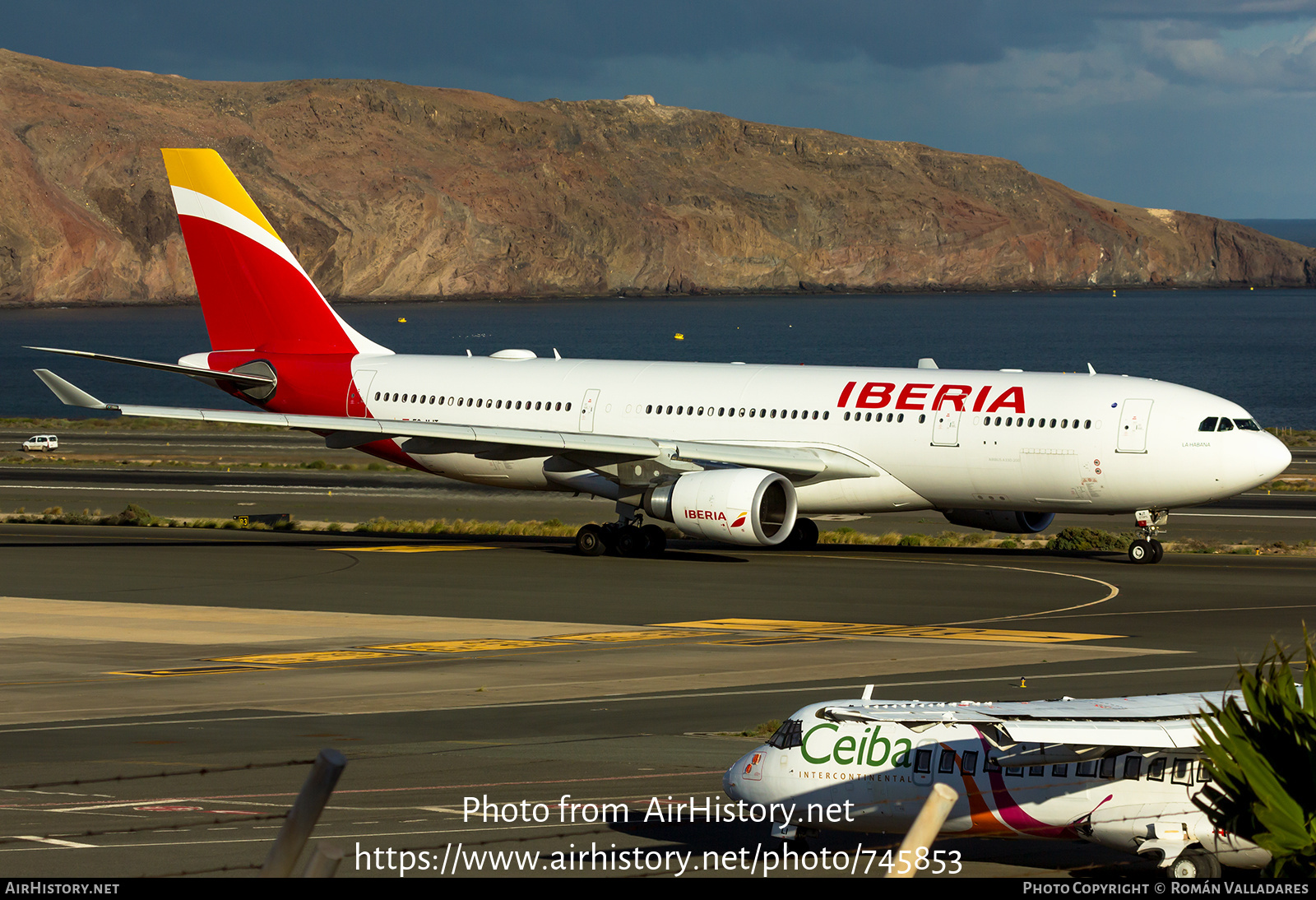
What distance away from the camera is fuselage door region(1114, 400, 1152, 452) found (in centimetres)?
3678

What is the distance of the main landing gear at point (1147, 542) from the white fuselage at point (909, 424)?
3.60 ft

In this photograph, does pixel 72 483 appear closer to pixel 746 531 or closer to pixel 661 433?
pixel 661 433

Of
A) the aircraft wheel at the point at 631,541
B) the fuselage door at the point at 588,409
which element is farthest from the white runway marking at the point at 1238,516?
the fuselage door at the point at 588,409

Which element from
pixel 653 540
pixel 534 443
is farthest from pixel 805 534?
pixel 534 443

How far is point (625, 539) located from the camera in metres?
41.5

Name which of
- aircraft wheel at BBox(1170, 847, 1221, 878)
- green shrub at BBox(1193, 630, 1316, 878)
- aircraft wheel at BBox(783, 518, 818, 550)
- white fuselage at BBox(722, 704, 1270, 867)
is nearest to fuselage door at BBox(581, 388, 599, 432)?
aircraft wheel at BBox(783, 518, 818, 550)

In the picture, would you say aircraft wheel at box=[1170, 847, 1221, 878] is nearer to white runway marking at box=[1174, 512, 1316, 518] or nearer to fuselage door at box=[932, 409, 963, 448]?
fuselage door at box=[932, 409, 963, 448]

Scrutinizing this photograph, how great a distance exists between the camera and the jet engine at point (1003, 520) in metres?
40.6

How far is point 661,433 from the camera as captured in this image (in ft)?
138

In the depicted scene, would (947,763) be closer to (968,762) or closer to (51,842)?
(968,762)

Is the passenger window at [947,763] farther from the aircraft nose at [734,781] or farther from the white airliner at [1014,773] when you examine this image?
the aircraft nose at [734,781]

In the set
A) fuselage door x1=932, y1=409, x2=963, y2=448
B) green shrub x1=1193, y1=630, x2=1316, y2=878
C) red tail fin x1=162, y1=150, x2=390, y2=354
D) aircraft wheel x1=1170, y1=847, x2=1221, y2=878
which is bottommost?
aircraft wheel x1=1170, y1=847, x2=1221, y2=878

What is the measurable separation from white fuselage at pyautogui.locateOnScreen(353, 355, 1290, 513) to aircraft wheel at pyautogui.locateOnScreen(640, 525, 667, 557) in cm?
245
